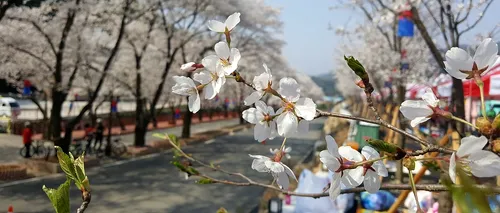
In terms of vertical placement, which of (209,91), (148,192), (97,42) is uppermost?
(97,42)

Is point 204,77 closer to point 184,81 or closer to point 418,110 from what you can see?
point 184,81

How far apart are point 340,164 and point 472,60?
284 millimetres

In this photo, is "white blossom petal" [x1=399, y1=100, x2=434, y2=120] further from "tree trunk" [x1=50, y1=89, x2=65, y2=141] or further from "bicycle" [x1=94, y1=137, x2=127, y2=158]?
"bicycle" [x1=94, y1=137, x2=127, y2=158]

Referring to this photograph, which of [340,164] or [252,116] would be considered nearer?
[340,164]

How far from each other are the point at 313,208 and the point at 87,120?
71.7ft

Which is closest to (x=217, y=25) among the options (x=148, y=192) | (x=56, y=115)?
(x=148, y=192)

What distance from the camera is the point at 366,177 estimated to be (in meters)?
0.77

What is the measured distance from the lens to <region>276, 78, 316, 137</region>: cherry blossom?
2.63ft

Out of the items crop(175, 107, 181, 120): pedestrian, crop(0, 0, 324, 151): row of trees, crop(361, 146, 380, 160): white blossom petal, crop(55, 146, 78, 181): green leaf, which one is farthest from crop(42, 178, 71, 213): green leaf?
crop(175, 107, 181, 120): pedestrian

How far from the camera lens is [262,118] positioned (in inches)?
34.9

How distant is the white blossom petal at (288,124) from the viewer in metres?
0.81

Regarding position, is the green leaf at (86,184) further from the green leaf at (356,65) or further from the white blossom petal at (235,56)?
the green leaf at (356,65)

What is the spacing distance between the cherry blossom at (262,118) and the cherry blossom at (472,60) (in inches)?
13.6

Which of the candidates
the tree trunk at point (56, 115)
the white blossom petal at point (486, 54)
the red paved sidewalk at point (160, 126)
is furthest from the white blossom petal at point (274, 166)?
the red paved sidewalk at point (160, 126)
